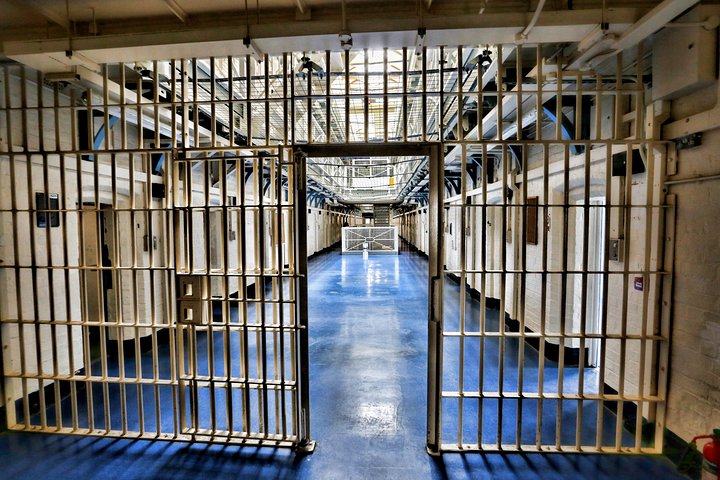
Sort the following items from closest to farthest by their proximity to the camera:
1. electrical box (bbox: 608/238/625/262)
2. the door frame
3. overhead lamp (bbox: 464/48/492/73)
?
the door frame < overhead lamp (bbox: 464/48/492/73) < electrical box (bbox: 608/238/625/262)

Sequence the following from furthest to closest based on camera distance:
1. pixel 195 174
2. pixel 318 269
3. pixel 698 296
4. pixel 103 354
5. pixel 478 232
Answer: pixel 318 269 < pixel 478 232 < pixel 195 174 < pixel 103 354 < pixel 698 296

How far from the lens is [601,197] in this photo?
4281 mm

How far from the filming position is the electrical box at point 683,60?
241 centimetres

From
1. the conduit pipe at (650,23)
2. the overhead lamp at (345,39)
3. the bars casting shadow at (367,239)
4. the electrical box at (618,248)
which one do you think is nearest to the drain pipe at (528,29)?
the conduit pipe at (650,23)

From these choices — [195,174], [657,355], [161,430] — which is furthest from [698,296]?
[195,174]

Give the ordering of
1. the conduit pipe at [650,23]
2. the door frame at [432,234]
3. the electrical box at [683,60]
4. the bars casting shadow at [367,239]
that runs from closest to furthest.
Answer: the conduit pipe at [650,23] < the electrical box at [683,60] < the door frame at [432,234] < the bars casting shadow at [367,239]

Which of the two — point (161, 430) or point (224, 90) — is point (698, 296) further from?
point (224, 90)

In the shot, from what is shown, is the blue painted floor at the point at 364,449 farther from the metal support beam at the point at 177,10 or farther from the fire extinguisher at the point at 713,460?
the metal support beam at the point at 177,10

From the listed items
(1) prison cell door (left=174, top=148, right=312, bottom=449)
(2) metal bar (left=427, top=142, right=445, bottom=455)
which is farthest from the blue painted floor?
(2) metal bar (left=427, top=142, right=445, bottom=455)

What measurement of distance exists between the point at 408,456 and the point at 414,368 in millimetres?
1769

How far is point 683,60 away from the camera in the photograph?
251cm

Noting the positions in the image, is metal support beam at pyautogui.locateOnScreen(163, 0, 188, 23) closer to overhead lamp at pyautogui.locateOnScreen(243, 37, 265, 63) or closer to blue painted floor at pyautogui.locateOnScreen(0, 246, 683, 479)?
overhead lamp at pyautogui.locateOnScreen(243, 37, 265, 63)

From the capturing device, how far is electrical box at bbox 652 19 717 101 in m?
2.41

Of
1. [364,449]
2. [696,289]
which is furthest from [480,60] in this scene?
[364,449]
